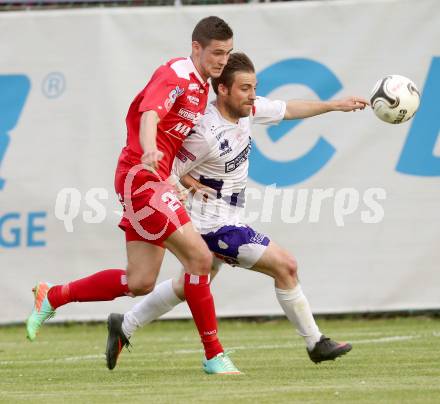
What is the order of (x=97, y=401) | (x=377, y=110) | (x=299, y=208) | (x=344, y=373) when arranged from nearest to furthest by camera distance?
(x=97, y=401) < (x=344, y=373) < (x=377, y=110) < (x=299, y=208)

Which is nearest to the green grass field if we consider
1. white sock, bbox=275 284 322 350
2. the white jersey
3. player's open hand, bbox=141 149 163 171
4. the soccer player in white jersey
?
white sock, bbox=275 284 322 350

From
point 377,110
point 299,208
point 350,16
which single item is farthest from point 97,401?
point 350,16

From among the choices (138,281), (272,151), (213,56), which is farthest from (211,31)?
(272,151)

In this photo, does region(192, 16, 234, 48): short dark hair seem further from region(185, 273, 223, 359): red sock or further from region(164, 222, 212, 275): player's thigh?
region(185, 273, 223, 359): red sock

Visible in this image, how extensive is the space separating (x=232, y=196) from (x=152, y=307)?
87 centimetres

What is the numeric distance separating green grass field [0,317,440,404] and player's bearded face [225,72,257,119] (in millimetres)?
1580

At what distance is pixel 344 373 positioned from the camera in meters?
6.73

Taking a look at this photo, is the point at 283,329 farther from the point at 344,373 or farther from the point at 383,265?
the point at 344,373

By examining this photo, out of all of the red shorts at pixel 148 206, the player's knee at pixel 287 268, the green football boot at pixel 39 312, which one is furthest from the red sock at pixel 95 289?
the player's knee at pixel 287 268

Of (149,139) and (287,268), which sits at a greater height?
(149,139)

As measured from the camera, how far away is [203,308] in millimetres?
6863

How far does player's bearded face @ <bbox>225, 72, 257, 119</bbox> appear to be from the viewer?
23.6 ft

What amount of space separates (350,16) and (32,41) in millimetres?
2866

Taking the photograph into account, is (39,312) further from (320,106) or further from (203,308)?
(320,106)
